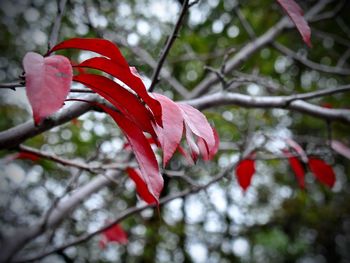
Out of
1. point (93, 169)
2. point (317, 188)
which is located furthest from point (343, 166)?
point (93, 169)

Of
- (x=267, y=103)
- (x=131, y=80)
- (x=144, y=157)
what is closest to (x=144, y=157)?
(x=144, y=157)

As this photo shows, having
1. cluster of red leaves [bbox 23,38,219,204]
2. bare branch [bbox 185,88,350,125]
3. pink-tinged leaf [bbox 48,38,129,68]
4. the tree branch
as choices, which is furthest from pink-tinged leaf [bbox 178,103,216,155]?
the tree branch

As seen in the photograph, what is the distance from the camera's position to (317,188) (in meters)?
3.52

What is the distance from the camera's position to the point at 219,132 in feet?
8.29

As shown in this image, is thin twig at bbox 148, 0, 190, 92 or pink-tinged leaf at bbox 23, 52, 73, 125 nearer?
pink-tinged leaf at bbox 23, 52, 73, 125

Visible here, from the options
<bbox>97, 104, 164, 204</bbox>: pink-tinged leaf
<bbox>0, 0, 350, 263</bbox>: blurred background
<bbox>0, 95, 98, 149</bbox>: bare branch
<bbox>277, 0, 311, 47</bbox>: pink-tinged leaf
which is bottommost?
<bbox>0, 0, 350, 263</bbox>: blurred background

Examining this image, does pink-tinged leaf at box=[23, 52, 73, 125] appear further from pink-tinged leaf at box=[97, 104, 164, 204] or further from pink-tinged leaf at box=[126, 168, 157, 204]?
pink-tinged leaf at box=[126, 168, 157, 204]

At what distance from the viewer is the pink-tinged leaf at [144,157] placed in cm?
35

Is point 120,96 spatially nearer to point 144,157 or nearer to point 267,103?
point 144,157

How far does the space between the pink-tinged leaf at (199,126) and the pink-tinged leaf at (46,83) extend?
0.48 ft

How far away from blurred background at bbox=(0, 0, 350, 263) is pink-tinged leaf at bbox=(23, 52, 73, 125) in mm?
824

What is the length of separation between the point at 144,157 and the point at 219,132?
2201 mm

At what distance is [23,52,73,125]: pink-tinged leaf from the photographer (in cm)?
26

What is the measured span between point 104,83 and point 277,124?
269 centimetres
